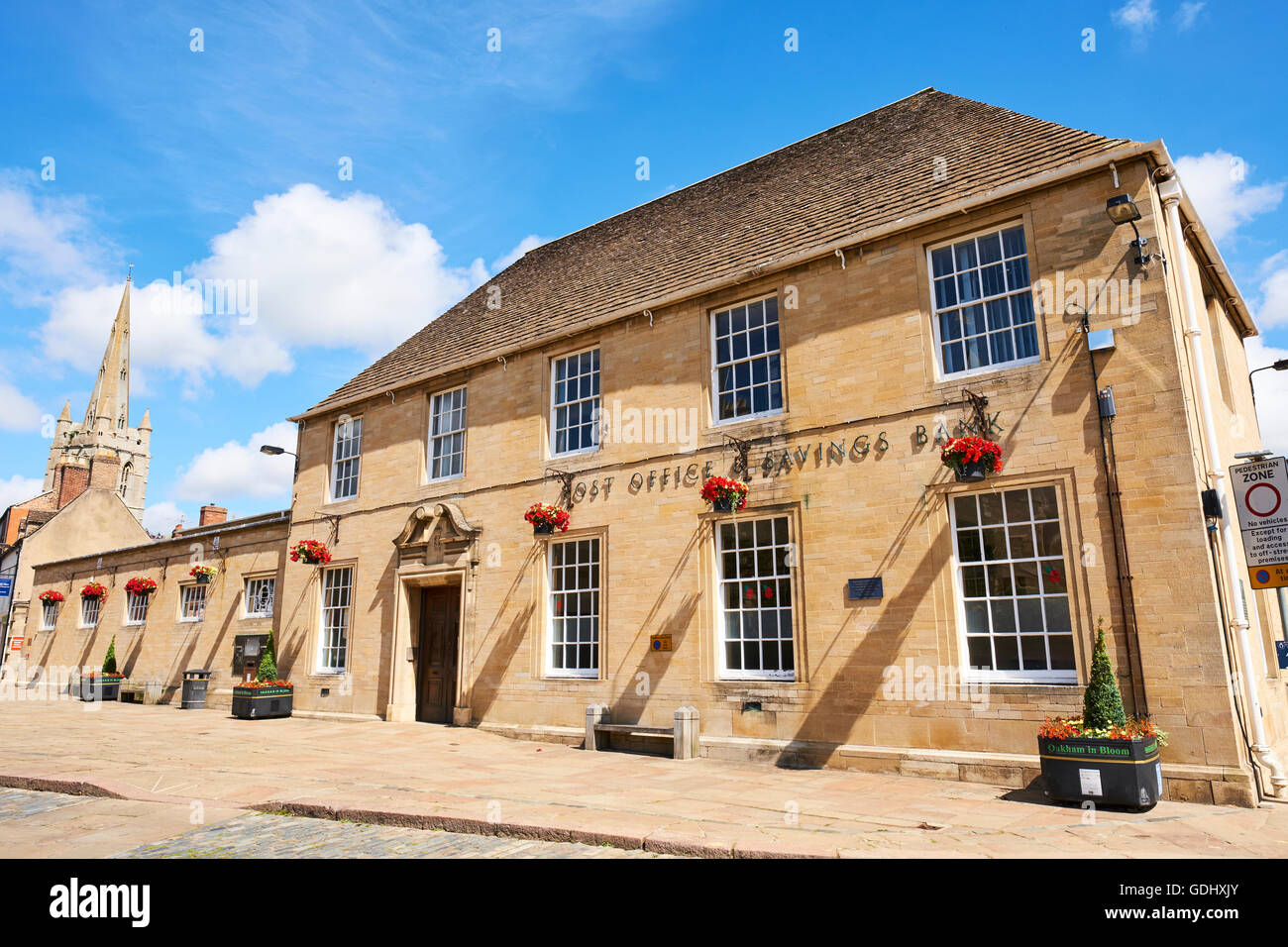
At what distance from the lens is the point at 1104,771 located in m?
7.81

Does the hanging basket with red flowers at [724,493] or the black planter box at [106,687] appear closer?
the hanging basket with red flowers at [724,493]

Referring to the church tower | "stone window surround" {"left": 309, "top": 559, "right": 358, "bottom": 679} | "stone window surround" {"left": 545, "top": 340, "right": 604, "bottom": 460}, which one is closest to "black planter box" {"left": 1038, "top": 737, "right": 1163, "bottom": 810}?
"stone window surround" {"left": 545, "top": 340, "right": 604, "bottom": 460}

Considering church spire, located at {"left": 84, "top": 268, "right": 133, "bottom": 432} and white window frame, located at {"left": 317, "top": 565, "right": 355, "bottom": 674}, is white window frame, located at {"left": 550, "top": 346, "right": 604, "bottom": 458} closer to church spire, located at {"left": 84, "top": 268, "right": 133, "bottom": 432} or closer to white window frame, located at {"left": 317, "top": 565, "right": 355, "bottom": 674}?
white window frame, located at {"left": 317, "top": 565, "right": 355, "bottom": 674}

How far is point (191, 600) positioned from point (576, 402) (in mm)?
15169

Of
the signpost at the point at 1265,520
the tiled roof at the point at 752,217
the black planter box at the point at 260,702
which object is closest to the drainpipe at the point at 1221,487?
the signpost at the point at 1265,520

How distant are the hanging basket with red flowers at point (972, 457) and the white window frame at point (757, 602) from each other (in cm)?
258

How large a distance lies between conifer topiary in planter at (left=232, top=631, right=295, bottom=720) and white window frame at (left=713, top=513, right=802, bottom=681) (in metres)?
10.9

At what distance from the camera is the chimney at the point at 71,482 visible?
122 ft

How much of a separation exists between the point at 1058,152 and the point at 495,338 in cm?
1089

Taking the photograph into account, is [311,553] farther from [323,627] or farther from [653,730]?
[653,730]

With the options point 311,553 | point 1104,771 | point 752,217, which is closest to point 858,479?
point 1104,771

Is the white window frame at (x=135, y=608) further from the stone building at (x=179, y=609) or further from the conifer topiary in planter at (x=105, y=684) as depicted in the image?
the conifer topiary in planter at (x=105, y=684)

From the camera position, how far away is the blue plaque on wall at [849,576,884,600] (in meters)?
10.6
